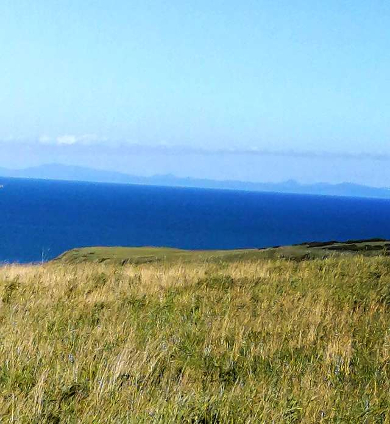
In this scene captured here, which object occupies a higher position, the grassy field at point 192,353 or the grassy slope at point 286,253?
the grassy field at point 192,353

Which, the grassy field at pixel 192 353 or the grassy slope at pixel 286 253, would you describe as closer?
the grassy field at pixel 192 353

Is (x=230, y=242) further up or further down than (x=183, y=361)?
further down

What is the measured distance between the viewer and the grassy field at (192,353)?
168 inches

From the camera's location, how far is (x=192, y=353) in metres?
6.00

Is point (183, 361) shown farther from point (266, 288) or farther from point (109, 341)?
point (266, 288)

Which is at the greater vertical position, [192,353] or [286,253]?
[192,353]

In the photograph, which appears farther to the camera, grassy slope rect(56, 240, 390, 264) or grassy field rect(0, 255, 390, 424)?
grassy slope rect(56, 240, 390, 264)

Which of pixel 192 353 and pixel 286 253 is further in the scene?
pixel 286 253

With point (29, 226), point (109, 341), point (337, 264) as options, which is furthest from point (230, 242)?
Result: point (109, 341)

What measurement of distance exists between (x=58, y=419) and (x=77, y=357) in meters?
1.45

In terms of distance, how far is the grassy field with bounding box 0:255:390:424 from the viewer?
4270mm

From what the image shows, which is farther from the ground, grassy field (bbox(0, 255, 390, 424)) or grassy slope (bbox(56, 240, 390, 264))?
grassy field (bbox(0, 255, 390, 424))

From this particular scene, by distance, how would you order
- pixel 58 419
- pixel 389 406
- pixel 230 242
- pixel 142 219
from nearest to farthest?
pixel 58 419
pixel 389 406
pixel 230 242
pixel 142 219

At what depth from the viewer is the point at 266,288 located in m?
10.8
